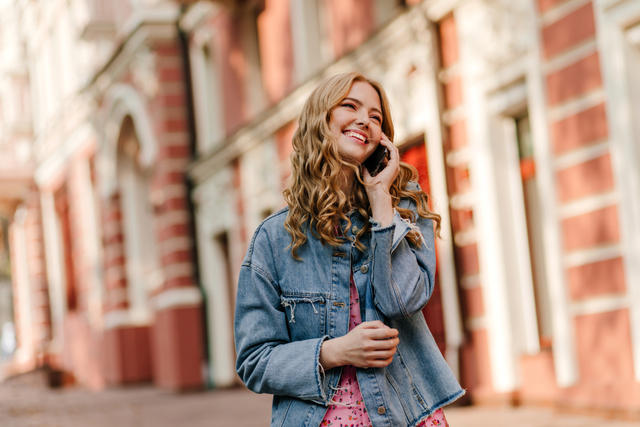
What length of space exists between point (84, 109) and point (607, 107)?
53.0ft

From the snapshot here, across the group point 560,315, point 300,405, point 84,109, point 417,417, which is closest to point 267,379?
point 300,405

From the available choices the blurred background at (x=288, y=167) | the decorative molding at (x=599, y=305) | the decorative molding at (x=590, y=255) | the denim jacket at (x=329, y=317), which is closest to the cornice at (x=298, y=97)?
the blurred background at (x=288, y=167)

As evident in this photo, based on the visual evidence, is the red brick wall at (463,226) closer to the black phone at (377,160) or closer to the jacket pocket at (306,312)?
the black phone at (377,160)

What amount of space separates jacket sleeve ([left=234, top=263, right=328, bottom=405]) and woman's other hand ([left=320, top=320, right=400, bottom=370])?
0.20ft

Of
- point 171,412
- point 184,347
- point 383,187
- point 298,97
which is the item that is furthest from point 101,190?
point 383,187

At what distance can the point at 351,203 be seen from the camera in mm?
2109

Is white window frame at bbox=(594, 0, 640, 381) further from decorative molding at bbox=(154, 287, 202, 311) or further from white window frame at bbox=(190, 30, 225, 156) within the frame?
decorative molding at bbox=(154, 287, 202, 311)

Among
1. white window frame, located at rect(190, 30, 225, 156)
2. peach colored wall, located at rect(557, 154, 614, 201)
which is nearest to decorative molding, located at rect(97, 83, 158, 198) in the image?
white window frame, located at rect(190, 30, 225, 156)

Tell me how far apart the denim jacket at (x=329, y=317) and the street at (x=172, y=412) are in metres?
4.55

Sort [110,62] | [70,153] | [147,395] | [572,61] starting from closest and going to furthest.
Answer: [572,61], [147,395], [110,62], [70,153]

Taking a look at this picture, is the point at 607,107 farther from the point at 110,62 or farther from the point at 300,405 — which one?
the point at 110,62

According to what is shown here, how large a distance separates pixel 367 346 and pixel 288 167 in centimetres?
997

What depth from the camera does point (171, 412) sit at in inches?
441

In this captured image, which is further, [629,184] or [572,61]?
[572,61]
